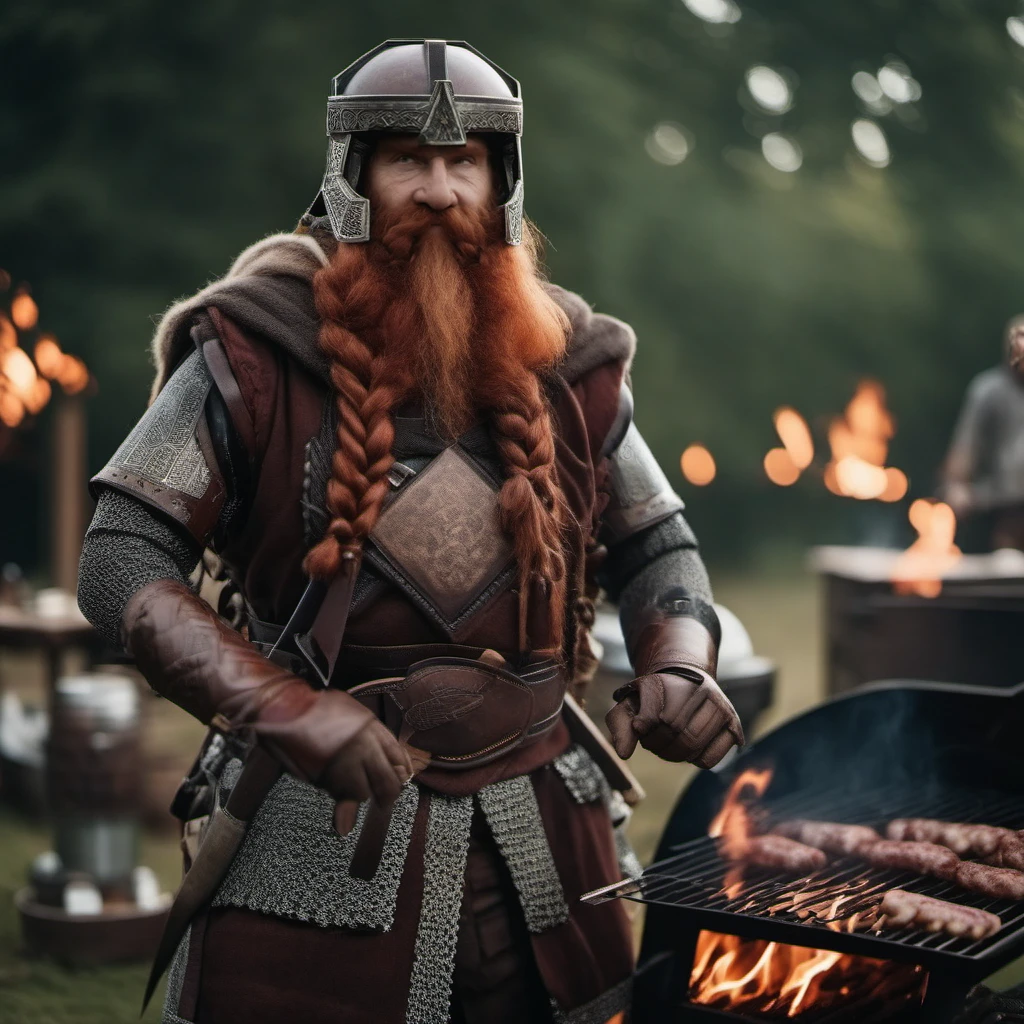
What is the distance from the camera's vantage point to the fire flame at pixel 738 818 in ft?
8.29

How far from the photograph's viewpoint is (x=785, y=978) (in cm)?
242

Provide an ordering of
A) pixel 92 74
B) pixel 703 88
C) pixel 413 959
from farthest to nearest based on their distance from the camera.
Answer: pixel 703 88
pixel 92 74
pixel 413 959

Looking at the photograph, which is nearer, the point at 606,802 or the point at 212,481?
the point at 212,481

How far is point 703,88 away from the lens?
484 inches

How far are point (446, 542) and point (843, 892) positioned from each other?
2.96 feet

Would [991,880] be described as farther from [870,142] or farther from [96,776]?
[870,142]

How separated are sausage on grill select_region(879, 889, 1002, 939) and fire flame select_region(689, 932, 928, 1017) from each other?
9.7 inches

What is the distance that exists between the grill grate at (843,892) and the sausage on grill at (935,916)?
0.5 inches

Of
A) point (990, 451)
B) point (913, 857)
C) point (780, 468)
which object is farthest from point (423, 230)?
point (780, 468)

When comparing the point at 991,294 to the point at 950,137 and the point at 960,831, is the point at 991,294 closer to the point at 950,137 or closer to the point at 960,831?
the point at 950,137

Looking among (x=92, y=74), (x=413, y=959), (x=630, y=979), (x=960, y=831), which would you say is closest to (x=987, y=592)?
(x=960, y=831)

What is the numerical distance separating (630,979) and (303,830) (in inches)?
26.4

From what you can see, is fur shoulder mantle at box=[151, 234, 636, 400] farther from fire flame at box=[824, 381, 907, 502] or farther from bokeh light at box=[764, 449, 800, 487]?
bokeh light at box=[764, 449, 800, 487]

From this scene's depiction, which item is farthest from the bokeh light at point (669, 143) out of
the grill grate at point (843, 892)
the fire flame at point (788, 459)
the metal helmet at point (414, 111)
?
the metal helmet at point (414, 111)
